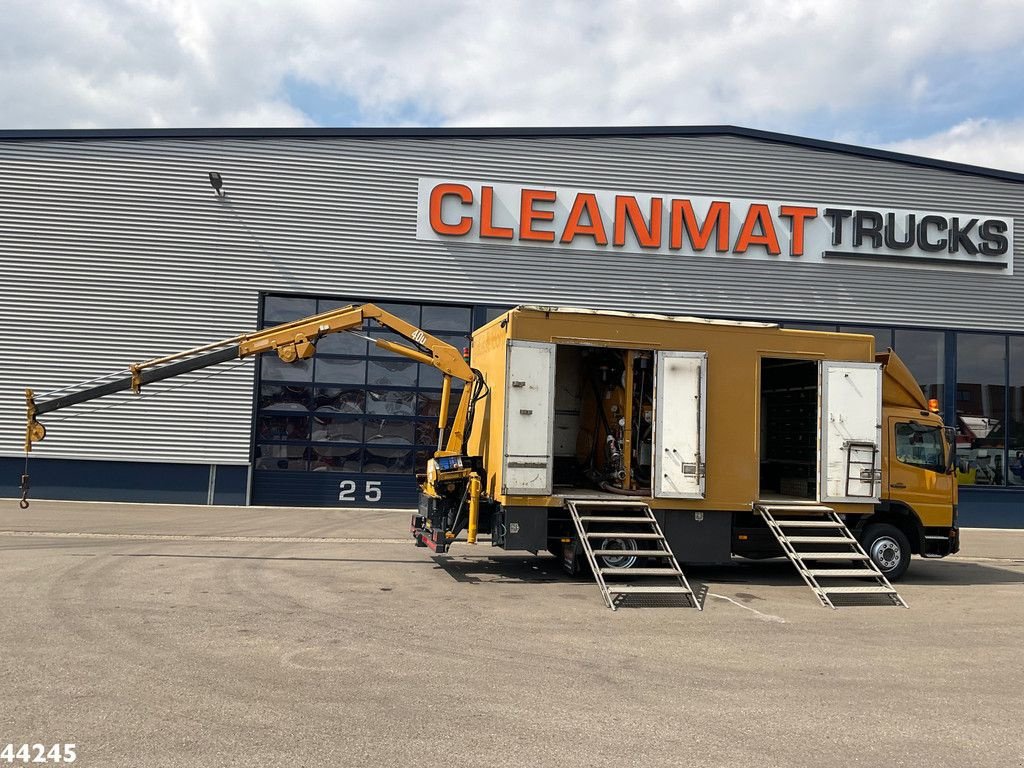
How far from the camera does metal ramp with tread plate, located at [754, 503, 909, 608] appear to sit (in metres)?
9.75

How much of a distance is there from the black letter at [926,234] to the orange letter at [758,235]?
12.0 ft

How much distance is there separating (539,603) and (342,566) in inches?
127

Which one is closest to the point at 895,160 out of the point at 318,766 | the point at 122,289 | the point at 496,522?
the point at 496,522

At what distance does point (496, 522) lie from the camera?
10367 mm

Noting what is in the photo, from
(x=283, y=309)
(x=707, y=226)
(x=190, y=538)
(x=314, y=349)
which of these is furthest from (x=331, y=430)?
(x=707, y=226)

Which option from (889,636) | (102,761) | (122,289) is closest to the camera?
(102,761)

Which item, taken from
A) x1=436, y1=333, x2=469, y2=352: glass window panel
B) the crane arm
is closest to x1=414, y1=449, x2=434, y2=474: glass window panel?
x1=436, y1=333, x2=469, y2=352: glass window panel

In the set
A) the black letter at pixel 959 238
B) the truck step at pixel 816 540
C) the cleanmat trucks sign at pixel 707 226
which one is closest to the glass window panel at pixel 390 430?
the cleanmat trucks sign at pixel 707 226

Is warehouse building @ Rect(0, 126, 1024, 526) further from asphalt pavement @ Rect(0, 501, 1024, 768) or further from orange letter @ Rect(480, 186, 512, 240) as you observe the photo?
asphalt pavement @ Rect(0, 501, 1024, 768)

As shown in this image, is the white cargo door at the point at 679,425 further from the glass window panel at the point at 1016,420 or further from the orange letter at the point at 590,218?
the glass window panel at the point at 1016,420

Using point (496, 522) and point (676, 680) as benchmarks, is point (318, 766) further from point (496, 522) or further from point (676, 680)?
point (496, 522)

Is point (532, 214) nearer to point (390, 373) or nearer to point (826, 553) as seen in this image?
point (390, 373)

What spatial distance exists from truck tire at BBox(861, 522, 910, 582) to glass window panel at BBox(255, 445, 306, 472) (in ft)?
39.4

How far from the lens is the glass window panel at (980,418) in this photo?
19.9 metres
